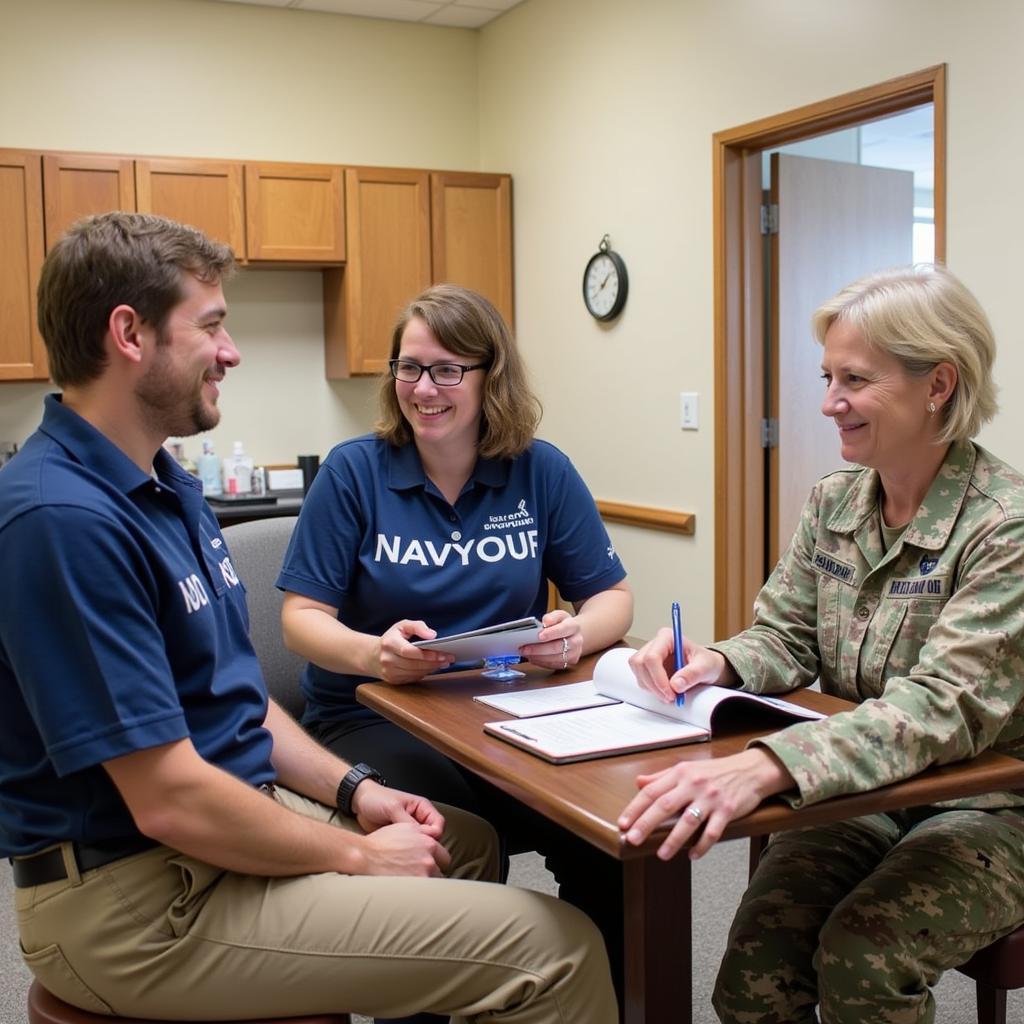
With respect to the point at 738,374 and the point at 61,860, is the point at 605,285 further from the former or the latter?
the point at 61,860

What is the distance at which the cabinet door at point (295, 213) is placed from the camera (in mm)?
4402

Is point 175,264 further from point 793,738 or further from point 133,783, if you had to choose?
point 793,738

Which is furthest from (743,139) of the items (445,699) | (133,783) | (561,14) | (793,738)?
(133,783)

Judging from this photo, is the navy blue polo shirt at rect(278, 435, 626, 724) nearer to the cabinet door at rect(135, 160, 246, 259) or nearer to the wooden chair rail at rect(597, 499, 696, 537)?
the wooden chair rail at rect(597, 499, 696, 537)

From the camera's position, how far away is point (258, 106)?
4645 millimetres

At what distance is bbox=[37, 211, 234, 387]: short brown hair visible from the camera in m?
1.33

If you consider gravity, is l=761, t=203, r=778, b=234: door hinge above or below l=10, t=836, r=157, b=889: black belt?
above

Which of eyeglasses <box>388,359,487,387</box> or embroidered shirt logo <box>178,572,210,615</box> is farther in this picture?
eyeglasses <box>388,359,487,387</box>

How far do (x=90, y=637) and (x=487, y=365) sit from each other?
3.51 feet

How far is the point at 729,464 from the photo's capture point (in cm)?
365

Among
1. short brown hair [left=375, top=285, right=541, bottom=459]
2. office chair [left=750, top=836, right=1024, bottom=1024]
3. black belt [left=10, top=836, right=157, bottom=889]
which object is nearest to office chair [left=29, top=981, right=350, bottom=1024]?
black belt [left=10, top=836, right=157, bottom=889]

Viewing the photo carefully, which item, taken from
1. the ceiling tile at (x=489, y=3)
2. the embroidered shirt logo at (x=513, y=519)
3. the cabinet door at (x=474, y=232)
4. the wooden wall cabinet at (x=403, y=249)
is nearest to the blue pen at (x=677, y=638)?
the embroidered shirt logo at (x=513, y=519)

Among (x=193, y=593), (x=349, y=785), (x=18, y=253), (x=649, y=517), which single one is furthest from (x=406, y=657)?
(x=18, y=253)

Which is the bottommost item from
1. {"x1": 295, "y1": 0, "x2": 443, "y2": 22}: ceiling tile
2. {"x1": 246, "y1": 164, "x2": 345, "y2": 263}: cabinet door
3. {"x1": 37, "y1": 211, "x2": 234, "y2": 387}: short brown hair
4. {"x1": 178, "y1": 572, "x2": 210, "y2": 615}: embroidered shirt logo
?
{"x1": 178, "y1": 572, "x2": 210, "y2": 615}: embroidered shirt logo
